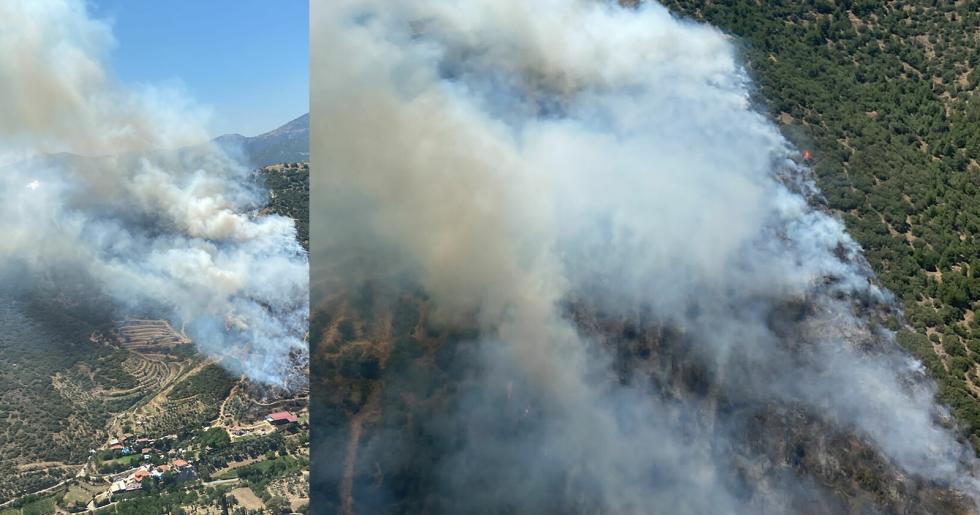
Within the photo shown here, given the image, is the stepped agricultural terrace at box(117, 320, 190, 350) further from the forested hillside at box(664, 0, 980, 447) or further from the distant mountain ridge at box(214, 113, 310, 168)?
the forested hillside at box(664, 0, 980, 447)

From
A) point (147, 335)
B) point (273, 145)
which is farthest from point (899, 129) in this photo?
point (273, 145)

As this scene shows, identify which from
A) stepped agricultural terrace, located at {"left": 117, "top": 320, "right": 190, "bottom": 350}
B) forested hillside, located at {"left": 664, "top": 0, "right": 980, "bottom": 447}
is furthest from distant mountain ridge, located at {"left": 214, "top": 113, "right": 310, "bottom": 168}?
forested hillside, located at {"left": 664, "top": 0, "right": 980, "bottom": 447}

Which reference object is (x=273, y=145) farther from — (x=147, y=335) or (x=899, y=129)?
(x=899, y=129)

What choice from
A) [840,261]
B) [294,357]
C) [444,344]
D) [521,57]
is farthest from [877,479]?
[294,357]

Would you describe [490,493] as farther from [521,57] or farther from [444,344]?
[521,57]

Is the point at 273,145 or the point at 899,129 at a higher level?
the point at 899,129

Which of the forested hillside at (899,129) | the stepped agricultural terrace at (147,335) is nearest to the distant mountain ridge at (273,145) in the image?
the stepped agricultural terrace at (147,335)
